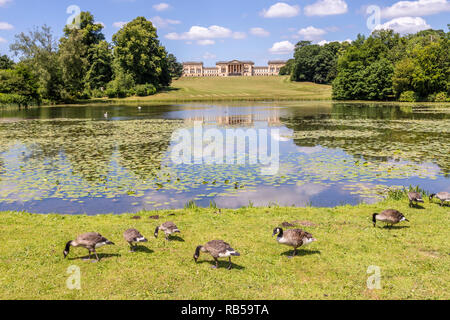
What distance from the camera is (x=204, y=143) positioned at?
30.7 m

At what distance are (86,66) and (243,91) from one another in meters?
63.6

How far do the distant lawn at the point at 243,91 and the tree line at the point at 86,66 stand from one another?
8.33 metres

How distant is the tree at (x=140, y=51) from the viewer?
122000mm

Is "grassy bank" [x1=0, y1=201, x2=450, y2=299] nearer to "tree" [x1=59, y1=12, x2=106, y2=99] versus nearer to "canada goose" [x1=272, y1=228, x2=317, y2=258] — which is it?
"canada goose" [x1=272, y1=228, x2=317, y2=258]

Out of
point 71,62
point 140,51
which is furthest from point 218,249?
point 140,51

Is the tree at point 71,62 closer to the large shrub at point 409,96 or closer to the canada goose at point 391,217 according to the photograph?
the large shrub at point 409,96

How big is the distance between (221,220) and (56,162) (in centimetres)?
1532

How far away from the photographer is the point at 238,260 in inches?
385

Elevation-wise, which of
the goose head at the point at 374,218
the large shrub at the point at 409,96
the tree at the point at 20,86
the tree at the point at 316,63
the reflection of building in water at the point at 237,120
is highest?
the tree at the point at 316,63

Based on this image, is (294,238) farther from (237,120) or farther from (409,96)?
(409,96)

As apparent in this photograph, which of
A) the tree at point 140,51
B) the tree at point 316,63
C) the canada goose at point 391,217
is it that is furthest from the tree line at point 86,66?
the canada goose at point 391,217
